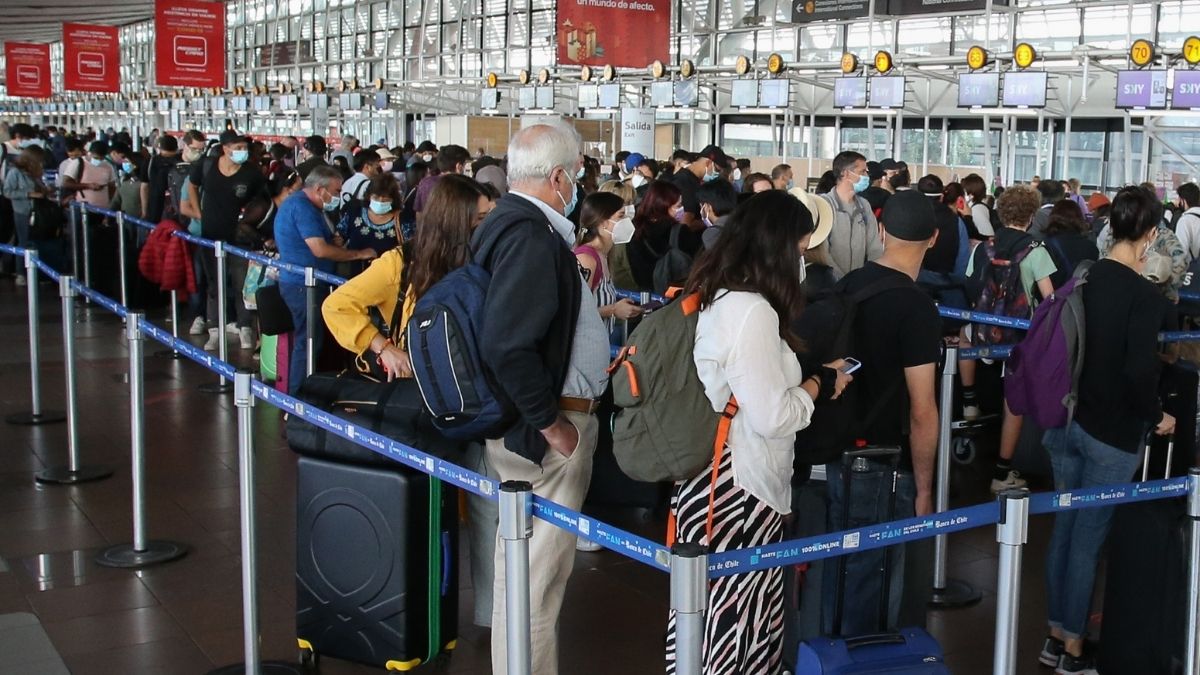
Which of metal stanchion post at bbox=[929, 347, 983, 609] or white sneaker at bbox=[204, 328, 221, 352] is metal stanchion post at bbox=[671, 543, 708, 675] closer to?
metal stanchion post at bbox=[929, 347, 983, 609]

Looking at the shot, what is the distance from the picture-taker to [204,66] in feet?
77.4

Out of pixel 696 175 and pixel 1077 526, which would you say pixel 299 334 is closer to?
pixel 696 175

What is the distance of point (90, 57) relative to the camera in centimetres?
3219

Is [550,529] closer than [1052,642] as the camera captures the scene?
Yes

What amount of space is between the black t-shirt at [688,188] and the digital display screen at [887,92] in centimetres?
918

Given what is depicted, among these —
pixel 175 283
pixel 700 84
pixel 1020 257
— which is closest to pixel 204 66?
pixel 700 84

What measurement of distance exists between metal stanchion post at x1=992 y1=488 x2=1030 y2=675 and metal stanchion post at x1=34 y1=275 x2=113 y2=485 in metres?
5.06

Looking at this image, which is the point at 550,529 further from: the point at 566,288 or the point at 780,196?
the point at 780,196

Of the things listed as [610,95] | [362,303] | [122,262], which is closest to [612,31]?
[610,95]

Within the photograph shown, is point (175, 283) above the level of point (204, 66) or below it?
below

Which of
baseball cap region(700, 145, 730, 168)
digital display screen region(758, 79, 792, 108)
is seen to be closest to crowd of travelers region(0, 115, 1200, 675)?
baseball cap region(700, 145, 730, 168)

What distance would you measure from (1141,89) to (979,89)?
2.68 metres

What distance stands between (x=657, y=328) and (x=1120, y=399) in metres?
1.78

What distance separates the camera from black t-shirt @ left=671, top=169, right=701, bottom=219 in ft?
27.0
